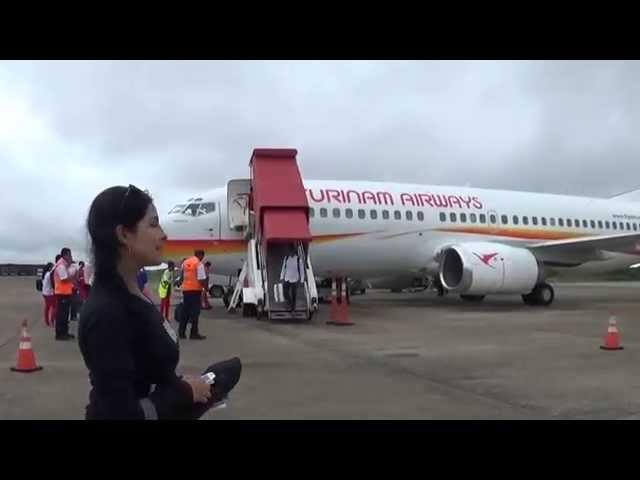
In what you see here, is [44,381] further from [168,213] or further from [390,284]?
[390,284]

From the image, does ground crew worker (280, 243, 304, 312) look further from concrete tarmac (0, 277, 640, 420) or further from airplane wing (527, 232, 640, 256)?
airplane wing (527, 232, 640, 256)

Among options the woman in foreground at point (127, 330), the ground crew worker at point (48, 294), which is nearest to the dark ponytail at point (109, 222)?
the woman in foreground at point (127, 330)

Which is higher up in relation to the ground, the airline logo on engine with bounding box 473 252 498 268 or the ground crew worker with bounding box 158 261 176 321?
the airline logo on engine with bounding box 473 252 498 268

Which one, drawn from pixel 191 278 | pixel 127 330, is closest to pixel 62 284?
pixel 191 278

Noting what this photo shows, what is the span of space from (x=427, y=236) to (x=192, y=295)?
9128 millimetres

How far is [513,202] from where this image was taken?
21.0 meters

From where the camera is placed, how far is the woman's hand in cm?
214

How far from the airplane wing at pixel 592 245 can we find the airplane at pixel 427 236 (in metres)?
0.03

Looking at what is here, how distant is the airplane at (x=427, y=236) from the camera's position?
Answer: 17438mm

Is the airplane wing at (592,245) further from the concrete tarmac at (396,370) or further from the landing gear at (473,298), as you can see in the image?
the concrete tarmac at (396,370)

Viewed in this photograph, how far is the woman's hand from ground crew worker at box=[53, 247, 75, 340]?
Answer: 35.1 feet

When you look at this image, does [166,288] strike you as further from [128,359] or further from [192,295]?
[128,359]

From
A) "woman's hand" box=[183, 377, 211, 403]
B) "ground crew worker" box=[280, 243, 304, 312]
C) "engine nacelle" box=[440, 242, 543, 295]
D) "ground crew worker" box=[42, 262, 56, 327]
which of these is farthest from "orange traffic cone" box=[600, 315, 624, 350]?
"ground crew worker" box=[42, 262, 56, 327]
